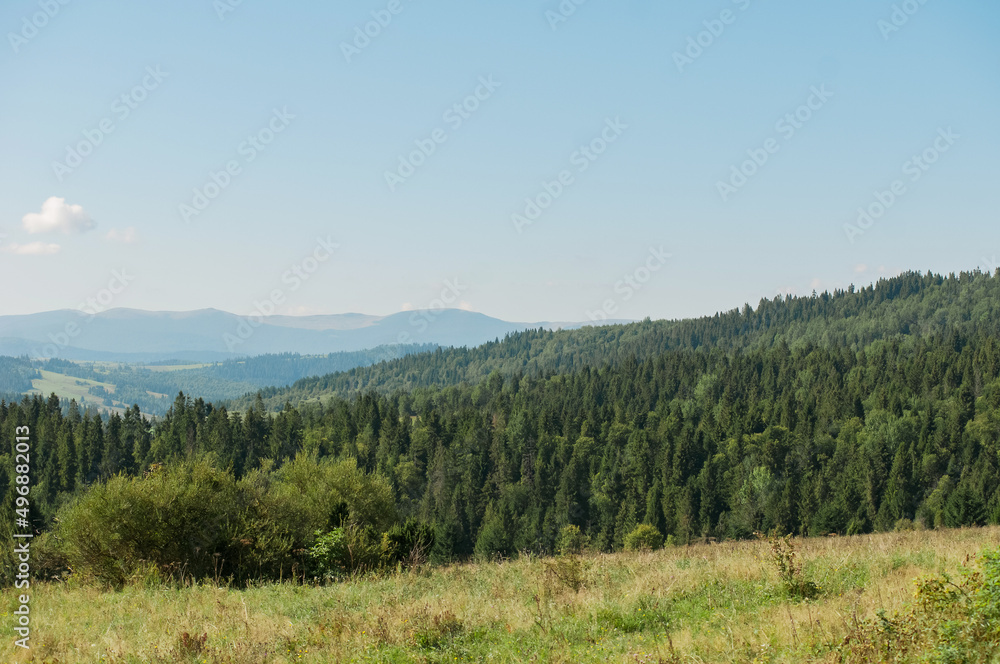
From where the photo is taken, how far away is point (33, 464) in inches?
5384

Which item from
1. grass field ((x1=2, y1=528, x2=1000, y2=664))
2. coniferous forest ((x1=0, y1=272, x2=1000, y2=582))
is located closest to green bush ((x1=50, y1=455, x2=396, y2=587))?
grass field ((x1=2, y1=528, x2=1000, y2=664))

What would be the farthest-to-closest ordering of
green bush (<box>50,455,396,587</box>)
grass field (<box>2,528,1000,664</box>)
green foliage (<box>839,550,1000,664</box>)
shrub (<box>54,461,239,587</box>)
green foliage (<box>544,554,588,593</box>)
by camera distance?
1. shrub (<box>54,461,239,587</box>)
2. green bush (<box>50,455,396,587</box>)
3. green foliage (<box>544,554,588,593</box>)
4. grass field (<box>2,528,1000,664</box>)
5. green foliage (<box>839,550,1000,664</box>)

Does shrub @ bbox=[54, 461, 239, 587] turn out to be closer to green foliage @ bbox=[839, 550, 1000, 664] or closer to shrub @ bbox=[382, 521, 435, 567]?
shrub @ bbox=[382, 521, 435, 567]

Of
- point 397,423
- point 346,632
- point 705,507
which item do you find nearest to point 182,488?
point 346,632

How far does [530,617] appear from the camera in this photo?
11.4 meters

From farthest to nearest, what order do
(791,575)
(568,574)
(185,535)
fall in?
(185,535) < (568,574) < (791,575)

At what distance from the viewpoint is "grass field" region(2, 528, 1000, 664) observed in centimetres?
962

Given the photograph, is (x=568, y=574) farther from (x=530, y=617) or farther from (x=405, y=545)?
(x=405, y=545)

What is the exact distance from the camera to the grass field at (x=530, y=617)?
9.62m

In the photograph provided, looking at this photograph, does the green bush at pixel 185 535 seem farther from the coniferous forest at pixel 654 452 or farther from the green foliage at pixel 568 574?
the coniferous forest at pixel 654 452

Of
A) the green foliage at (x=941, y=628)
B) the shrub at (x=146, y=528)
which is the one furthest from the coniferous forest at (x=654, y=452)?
the green foliage at (x=941, y=628)

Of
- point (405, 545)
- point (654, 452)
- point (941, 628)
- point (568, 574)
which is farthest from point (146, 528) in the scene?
point (654, 452)

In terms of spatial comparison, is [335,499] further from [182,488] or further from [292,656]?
[292,656]

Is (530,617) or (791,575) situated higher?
(791,575)
